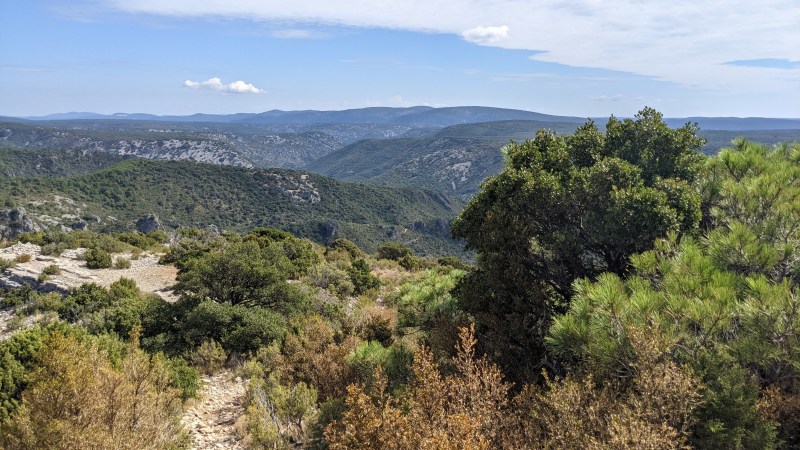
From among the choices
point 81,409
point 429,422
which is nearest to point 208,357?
point 81,409

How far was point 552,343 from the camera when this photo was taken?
4.91m

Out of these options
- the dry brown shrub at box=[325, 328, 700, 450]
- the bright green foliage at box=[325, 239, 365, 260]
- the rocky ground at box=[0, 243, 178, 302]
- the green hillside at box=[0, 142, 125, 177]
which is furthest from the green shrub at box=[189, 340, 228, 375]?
the green hillside at box=[0, 142, 125, 177]

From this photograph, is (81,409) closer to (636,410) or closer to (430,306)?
(430,306)

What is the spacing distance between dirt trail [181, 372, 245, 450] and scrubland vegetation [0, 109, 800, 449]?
38 centimetres

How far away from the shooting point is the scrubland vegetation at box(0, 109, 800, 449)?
381 centimetres

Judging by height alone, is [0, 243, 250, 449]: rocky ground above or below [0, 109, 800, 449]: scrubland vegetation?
below

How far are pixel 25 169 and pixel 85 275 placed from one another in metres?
134

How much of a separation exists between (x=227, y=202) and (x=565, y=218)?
98325mm

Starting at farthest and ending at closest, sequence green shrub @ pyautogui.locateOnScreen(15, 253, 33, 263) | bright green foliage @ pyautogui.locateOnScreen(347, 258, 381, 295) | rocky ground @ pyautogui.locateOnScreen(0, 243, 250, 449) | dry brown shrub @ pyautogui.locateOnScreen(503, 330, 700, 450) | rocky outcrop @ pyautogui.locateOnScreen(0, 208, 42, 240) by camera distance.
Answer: rocky outcrop @ pyautogui.locateOnScreen(0, 208, 42, 240), bright green foliage @ pyautogui.locateOnScreen(347, 258, 381, 295), green shrub @ pyautogui.locateOnScreen(15, 253, 33, 263), rocky ground @ pyautogui.locateOnScreen(0, 243, 250, 449), dry brown shrub @ pyautogui.locateOnScreen(503, 330, 700, 450)

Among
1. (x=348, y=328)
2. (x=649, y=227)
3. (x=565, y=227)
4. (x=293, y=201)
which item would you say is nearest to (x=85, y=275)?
(x=348, y=328)

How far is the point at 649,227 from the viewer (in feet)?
20.6

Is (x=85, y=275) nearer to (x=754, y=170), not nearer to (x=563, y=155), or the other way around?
(x=563, y=155)

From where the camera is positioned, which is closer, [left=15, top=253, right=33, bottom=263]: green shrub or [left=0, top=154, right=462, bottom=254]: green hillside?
[left=15, top=253, right=33, bottom=263]: green shrub

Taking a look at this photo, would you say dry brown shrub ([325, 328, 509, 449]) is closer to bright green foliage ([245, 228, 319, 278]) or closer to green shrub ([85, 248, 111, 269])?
bright green foliage ([245, 228, 319, 278])
